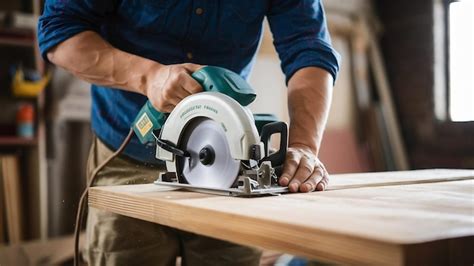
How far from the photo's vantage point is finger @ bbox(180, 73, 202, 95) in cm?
108

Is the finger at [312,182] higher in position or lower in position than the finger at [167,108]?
lower

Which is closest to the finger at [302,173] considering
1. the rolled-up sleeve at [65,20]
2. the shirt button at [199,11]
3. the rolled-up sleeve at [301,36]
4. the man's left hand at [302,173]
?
the man's left hand at [302,173]

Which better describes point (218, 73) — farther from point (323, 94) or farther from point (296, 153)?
point (323, 94)

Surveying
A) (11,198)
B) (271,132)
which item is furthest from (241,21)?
(11,198)

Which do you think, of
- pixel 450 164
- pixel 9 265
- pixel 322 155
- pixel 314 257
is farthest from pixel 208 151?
pixel 450 164

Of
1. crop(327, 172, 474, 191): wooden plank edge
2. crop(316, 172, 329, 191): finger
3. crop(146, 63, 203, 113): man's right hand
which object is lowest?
crop(327, 172, 474, 191): wooden plank edge

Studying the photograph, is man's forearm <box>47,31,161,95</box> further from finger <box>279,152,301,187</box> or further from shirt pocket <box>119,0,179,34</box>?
finger <box>279,152,301,187</box>

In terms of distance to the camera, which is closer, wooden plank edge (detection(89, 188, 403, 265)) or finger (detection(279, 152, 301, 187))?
wooden plank edge (detection(89, 188, 403, 265))

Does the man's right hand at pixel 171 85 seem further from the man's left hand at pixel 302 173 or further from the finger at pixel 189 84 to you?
the man's left hand at pixel 302 173

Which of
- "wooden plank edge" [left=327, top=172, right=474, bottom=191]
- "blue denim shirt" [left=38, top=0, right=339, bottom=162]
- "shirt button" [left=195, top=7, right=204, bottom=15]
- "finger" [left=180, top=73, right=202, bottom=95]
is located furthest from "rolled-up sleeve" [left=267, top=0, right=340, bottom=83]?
"finger" [left=180, top=73, right=202, bottom=95]

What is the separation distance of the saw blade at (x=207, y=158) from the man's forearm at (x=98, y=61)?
205 millimetres

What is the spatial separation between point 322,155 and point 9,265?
2.63 metres

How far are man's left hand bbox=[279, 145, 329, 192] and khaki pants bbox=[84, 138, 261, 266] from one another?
0.41m

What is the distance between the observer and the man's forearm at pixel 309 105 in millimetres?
1320
